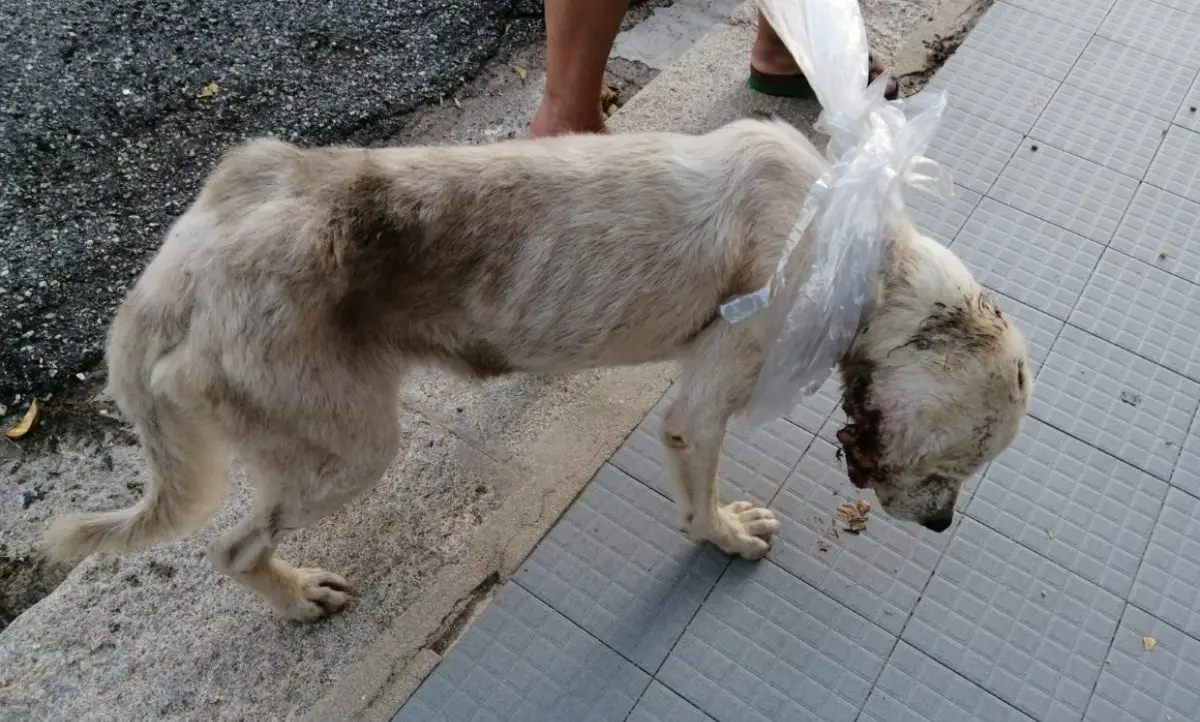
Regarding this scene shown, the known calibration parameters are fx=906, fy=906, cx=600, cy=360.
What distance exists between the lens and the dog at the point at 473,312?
193 cm

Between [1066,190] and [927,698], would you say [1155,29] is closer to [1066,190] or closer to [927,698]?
[1066,190]

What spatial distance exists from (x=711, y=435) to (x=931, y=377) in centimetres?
57

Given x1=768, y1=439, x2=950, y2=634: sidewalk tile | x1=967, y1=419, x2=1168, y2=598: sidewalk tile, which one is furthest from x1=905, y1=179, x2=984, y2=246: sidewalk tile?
x1=768, y1=439, x2=950, y2=634: sidewalk tile

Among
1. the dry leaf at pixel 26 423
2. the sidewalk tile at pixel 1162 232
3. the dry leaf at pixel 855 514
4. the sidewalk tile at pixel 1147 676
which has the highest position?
the dry leaf at pixel 26 423

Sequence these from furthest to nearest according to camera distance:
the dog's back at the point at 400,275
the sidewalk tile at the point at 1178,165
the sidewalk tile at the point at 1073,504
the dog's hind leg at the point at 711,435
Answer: the sidewalk tile at the point at 1178,165 → the sidewalk tile at the point at 1073,504 → the dog's hind leg at the point at 711,435 → the dog's back at the point at 400,275

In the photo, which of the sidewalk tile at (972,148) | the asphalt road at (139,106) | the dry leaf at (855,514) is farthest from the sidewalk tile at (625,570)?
the sidewalk tile at (972,148)

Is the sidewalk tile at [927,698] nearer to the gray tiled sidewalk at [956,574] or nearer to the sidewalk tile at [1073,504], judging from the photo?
the gray tiled sidewalk at [956,574]

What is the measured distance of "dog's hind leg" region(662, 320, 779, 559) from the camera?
7.29 feet

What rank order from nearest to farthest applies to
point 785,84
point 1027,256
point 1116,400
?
1. point 1116,400
2. point 1027,256
3. point 785,84

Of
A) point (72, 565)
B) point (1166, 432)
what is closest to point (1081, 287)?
point (1166, 432)

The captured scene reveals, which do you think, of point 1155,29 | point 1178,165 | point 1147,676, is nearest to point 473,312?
point 1147,676

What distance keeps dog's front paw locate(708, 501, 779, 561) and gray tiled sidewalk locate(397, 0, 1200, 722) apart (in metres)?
0.06

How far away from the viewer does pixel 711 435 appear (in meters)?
2.34

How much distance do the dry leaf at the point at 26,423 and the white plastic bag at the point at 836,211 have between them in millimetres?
2314
